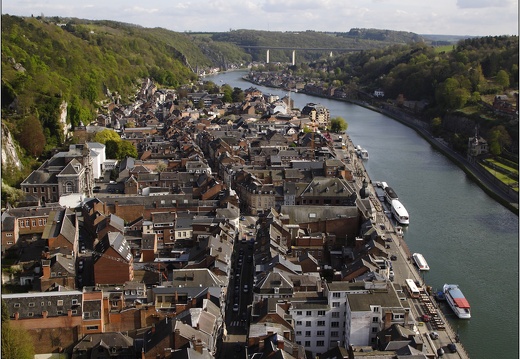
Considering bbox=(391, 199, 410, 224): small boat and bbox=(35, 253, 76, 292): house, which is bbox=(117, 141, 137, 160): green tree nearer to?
bbox=(391, 199, 410, 224): small boat

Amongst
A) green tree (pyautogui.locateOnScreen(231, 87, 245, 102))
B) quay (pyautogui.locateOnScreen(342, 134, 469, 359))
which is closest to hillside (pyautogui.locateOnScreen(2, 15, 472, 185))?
green tree (pyautogui.locateOnScreen(231, 87, 245, 102))

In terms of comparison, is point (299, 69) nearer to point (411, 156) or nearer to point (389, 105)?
point (389, 105)

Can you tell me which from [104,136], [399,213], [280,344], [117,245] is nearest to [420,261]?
[399,213]

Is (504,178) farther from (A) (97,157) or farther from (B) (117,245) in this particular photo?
(B) (117,245)

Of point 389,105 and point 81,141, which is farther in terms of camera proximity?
point 389,105

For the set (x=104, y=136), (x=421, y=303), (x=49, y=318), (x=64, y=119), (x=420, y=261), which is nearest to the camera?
(x=49, y=318)

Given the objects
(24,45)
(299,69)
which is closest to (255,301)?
(24,45)

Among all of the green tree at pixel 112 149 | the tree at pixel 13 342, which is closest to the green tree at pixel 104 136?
the green tree at pixel 112 149
